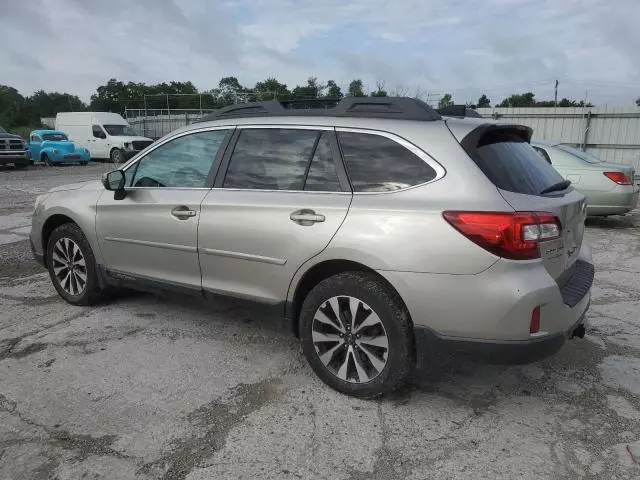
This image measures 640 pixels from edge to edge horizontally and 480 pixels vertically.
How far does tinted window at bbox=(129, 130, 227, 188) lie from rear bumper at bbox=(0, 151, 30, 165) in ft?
65.7

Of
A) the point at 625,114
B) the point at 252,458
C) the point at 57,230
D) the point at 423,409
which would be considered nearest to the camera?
the point at 252,458

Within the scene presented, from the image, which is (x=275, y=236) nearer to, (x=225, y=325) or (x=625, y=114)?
(x=225, y=325)

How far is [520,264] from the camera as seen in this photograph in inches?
109

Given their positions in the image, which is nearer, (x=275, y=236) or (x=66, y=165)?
(x=275, y=236)

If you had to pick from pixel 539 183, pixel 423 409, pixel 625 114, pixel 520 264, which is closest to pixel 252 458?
pixel 423 409

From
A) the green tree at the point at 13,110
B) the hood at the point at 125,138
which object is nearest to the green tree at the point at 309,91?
the hood at the point at 125,138

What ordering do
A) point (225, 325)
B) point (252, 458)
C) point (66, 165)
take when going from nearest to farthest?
point (252, 458) → point (225, 325) → point (66, 165)

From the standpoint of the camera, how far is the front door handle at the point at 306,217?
10.7ft

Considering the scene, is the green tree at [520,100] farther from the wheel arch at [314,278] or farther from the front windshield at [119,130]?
the wheel arch at [314,278]

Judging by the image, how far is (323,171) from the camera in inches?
135

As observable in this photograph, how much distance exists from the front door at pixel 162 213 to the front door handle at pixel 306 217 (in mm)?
874

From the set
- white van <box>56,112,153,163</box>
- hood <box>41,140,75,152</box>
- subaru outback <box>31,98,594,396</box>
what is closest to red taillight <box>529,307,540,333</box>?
subaru outback <box>31,98,594,396</box>

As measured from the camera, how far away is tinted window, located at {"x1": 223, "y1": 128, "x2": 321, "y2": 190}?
3.54 metres

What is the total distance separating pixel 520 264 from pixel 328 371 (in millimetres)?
1336
